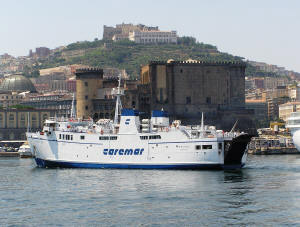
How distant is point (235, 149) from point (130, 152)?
9990 mm

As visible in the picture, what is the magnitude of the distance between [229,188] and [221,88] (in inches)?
3443

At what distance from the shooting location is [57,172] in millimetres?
70812

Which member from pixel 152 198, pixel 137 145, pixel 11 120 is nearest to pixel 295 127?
pixel 137 145

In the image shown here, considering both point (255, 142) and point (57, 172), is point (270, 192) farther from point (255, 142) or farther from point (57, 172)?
point (255, 142)

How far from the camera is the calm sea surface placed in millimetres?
40781

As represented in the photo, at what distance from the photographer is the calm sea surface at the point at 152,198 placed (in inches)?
1606

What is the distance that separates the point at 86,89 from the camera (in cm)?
14162

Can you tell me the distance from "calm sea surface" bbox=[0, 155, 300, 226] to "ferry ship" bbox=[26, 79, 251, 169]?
2.03 m

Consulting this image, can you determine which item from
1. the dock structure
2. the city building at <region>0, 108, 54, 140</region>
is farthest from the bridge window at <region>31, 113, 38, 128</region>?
the dock structure

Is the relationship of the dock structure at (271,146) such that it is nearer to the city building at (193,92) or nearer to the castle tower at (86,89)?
the city building at (193,92)

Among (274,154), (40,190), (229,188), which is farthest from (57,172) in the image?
(274,154)

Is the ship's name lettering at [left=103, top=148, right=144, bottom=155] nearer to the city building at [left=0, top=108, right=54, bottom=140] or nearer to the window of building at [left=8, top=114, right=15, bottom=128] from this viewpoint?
the city building at [left=0, top=108, right=54, bottom=140]

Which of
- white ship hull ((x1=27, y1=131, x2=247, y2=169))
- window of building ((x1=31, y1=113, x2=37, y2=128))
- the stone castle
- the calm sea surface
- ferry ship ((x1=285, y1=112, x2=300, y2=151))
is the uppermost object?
the stone castle

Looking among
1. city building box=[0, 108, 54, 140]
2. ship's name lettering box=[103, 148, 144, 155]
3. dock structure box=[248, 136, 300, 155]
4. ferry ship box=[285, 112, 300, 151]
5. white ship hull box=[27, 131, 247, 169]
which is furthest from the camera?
city building box=[0, 108, 54, 140]
